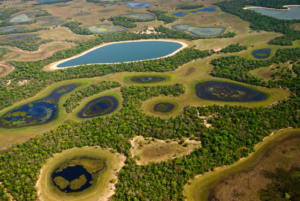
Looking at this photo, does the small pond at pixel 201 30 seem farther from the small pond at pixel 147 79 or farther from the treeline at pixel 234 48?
the small pond at pixel 147 79

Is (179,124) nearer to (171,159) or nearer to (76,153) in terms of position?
(171,159)

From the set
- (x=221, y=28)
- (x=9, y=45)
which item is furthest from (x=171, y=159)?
(x=9, y=45)

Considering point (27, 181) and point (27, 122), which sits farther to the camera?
point (27, 122)

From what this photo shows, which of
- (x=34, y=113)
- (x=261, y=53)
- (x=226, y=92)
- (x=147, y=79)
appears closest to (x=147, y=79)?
(x=147, y=79)

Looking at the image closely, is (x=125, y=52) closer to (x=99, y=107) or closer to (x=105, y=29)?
(x=105, y=29)

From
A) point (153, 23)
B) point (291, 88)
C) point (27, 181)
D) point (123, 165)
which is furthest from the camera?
point (153, 23)

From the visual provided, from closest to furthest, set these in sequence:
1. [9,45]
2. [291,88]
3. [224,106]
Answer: [224,106]
[291,88]
[9,45]

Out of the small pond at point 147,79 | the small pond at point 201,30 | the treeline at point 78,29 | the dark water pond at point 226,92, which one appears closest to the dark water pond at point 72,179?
the small pond at point 147,79
